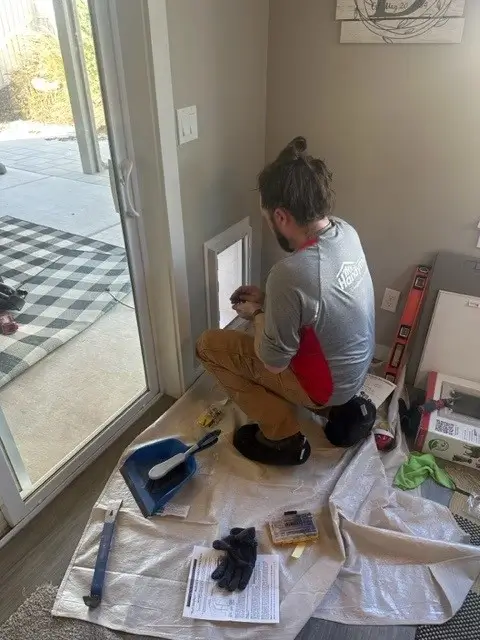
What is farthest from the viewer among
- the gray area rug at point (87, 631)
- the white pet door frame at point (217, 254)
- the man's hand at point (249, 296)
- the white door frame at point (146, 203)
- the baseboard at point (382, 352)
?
the baseboard at point (382, 352)

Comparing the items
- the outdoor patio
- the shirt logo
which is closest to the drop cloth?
the outdoor patio

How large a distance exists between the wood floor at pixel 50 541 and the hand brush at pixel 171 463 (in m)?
0.21

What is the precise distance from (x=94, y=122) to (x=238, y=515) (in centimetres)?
130

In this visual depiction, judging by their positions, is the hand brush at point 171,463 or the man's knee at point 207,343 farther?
the man's knee at point 207,343

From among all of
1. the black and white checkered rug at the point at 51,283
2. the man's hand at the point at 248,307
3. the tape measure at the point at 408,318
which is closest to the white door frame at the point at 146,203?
the man's hand at the point at 248,307

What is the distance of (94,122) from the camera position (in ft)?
4.66

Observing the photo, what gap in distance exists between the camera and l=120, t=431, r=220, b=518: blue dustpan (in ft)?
4.68

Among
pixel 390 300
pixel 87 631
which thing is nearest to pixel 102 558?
pixel 87 631

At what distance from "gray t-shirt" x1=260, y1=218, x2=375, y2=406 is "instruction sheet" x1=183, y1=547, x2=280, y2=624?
56cm

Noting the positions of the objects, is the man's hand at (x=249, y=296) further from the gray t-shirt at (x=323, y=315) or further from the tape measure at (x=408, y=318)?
the tape measure at (x=408, y=318)

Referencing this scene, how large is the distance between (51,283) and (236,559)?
170cm

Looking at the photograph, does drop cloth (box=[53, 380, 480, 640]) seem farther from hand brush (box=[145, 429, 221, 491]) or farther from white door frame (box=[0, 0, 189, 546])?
white door frame (box=[0, 0, 189, 546])

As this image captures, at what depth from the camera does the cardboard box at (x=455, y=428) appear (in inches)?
61.8

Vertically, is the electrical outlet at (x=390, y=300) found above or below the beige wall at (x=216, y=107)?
below
